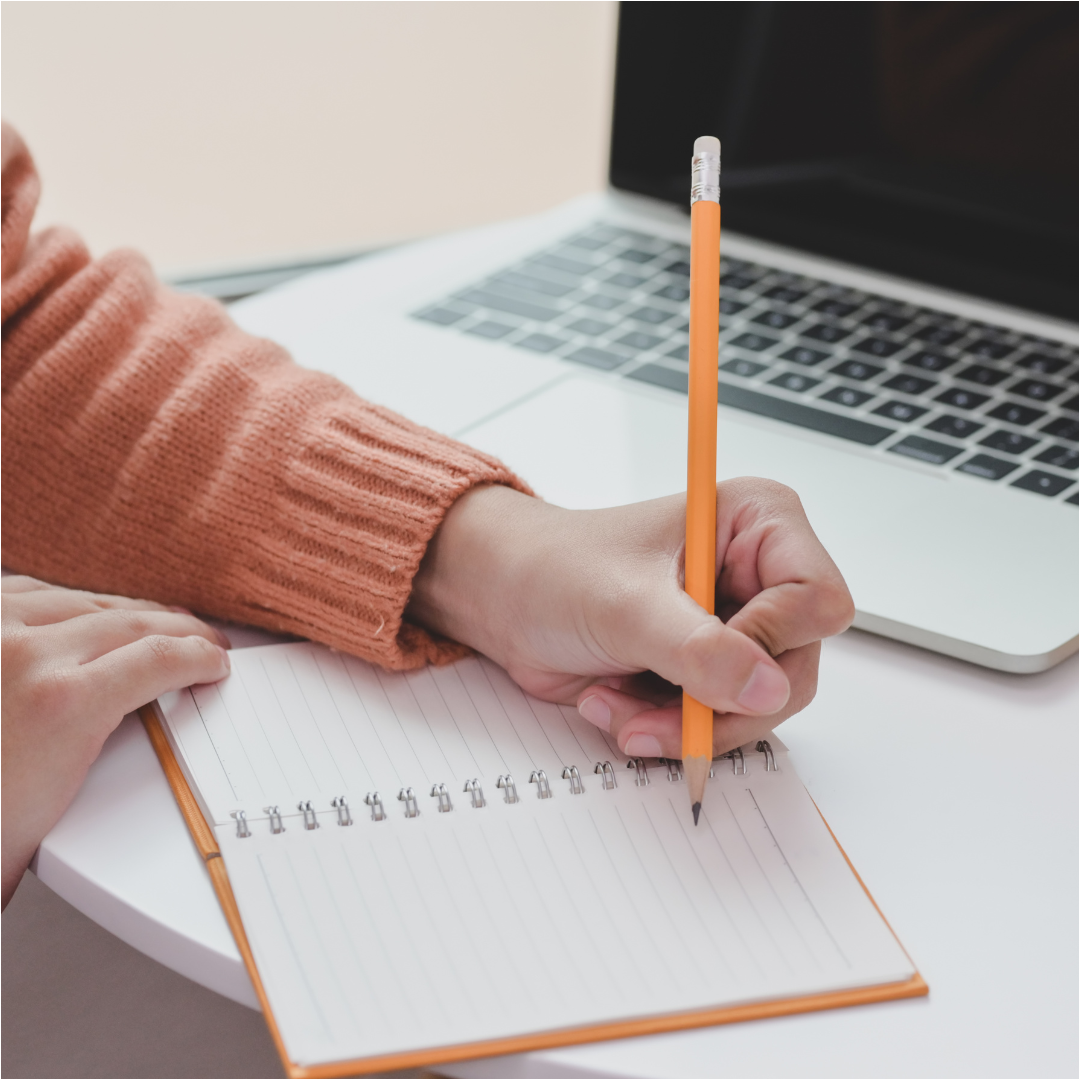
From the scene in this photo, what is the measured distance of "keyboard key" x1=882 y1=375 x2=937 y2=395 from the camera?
2.47 ft

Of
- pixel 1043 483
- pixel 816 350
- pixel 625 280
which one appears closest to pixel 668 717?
pixel 1043 483

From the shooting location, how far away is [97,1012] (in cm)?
57

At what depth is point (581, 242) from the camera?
963mm

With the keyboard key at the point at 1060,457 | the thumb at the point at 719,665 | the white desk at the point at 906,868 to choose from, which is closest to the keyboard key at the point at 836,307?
the keyboard key at the point at 1060,457

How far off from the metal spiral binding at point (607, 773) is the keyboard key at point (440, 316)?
0.46 meters

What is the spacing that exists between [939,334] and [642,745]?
1.65ft

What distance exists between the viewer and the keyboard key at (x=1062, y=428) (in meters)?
0.70

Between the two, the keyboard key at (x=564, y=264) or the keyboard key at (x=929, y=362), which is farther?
the keyboard key at (x=564, y=264)

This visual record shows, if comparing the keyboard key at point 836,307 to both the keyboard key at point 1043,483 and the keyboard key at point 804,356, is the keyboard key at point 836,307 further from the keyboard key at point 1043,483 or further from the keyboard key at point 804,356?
the keyboard key at point 1043,483

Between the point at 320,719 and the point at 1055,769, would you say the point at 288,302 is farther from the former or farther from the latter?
the point at 1055,769

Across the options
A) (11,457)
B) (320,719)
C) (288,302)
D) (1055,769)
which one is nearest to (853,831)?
(1055,769)

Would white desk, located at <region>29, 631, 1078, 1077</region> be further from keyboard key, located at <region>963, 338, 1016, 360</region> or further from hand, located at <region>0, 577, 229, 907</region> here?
keyboard key, located at <region>963, 338, 1016, 360</region>

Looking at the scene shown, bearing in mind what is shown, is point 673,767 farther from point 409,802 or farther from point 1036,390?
point 1036,390

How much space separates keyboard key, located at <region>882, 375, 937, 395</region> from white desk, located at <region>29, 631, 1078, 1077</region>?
0.87 feet
